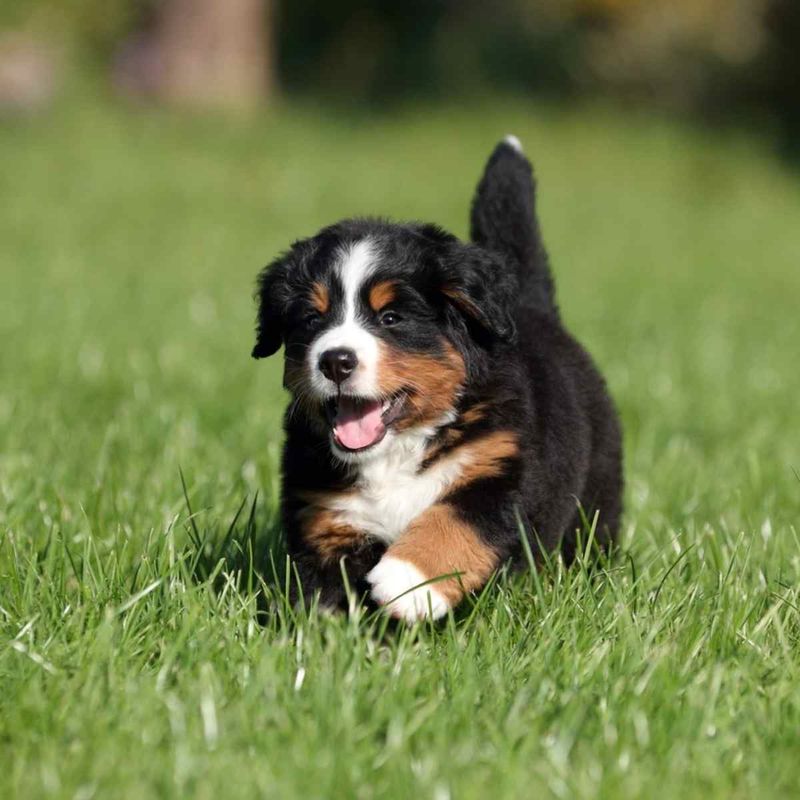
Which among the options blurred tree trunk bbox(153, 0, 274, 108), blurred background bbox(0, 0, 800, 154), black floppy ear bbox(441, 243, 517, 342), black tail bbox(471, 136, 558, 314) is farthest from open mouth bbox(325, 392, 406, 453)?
blurred tree trunk bbox(153, 0, 274, 108)

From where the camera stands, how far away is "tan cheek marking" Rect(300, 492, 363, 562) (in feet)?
9.90

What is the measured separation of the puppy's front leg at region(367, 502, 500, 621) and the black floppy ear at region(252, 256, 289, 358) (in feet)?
2.15

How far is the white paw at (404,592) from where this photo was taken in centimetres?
273

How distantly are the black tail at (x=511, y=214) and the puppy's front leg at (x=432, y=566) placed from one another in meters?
1.10

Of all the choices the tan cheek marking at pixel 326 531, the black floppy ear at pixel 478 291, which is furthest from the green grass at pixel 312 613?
the black floppy ear at pixel 478 291

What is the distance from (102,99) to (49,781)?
15.4 metres

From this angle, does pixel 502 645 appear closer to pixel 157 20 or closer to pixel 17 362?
pixel 17 362

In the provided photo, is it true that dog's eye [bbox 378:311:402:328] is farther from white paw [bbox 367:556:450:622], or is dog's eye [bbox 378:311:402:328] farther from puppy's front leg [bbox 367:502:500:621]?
white paw [bbox 367:556:450:622]

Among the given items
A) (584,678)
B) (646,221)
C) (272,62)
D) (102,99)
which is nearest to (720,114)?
(646,221)

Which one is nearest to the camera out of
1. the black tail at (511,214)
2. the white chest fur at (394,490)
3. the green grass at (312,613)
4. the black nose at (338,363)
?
the green grass at (312,613)

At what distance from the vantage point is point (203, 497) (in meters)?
3.87

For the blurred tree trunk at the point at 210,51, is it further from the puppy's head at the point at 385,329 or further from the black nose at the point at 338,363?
the black nose at the point at 338,363

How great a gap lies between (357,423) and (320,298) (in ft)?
0.98

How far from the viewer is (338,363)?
2887mm
